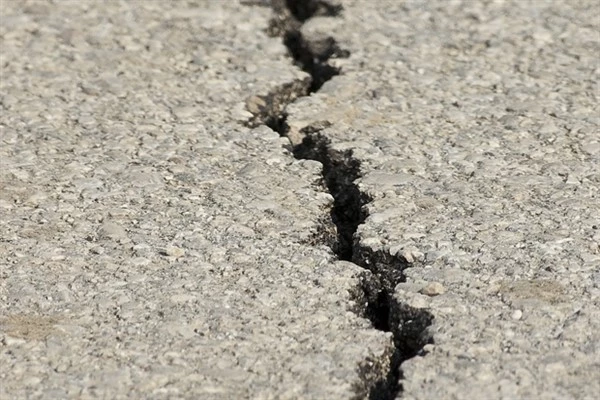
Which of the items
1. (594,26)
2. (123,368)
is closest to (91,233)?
(123,368)

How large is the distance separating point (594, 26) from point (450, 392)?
6.29ft

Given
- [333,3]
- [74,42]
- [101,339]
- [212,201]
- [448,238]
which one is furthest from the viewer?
[333,3]

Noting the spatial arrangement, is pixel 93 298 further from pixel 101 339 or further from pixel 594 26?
pixel 594 26

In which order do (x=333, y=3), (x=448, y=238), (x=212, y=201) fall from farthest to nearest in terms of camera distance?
(x=333, y=3) < (x=212, y=201) < (x=448, y=238)

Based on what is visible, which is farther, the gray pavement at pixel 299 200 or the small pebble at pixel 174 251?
the small pebble at pixel 174 251

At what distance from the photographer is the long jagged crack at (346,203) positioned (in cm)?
220

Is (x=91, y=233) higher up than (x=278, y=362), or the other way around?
(x=278, y=362)

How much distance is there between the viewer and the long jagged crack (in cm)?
220

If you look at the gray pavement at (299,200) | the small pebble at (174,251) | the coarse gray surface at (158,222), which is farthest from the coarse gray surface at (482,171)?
the small pebble at (174,251)

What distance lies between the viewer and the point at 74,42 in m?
3.55

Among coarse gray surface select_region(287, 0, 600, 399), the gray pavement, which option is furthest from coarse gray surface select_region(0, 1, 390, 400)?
coarse gray surface select_region(287, 0, 600, 399)

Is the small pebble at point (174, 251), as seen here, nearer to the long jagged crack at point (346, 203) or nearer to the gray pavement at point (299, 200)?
the gray pavement at point (299, 200)

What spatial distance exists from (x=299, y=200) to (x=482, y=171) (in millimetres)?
432

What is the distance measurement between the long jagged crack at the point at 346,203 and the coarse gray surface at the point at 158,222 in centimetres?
4
